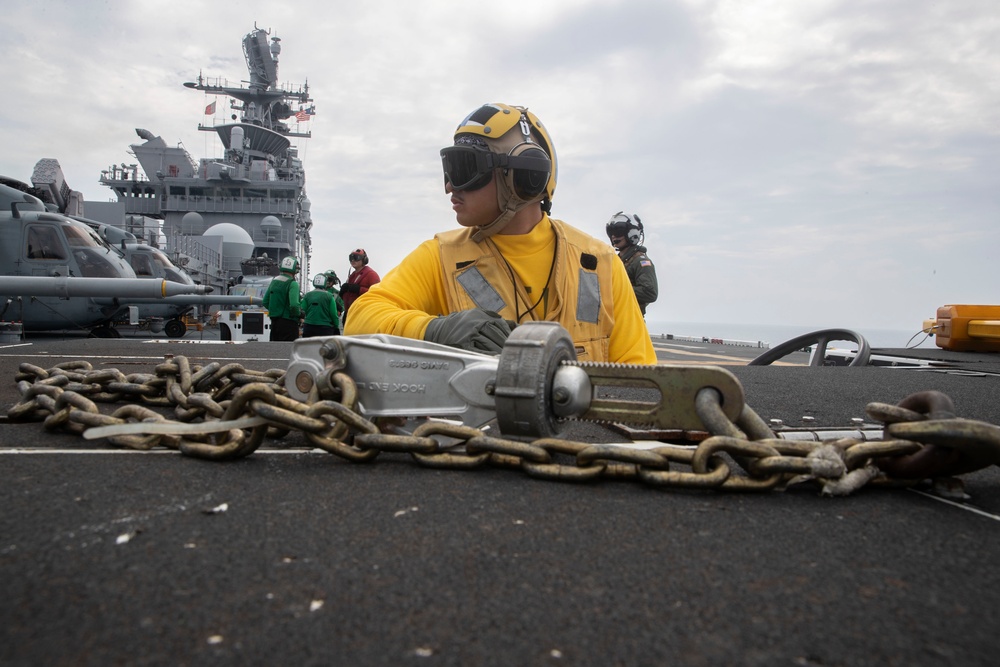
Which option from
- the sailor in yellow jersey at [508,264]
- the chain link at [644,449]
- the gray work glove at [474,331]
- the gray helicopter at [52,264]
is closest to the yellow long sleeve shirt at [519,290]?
the sailor in yellow jersey at [508,264]

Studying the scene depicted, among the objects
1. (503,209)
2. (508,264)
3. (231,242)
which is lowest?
(508,264)

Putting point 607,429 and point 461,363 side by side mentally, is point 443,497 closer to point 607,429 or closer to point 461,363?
point 461,363

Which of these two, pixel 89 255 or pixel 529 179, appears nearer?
pixel 529 179

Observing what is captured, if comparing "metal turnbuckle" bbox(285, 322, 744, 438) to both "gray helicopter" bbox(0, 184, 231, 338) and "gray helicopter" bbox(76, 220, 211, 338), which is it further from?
"gray helicopter" bbox(76, 220, 211, 338)

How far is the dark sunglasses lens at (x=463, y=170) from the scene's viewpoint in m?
2.51

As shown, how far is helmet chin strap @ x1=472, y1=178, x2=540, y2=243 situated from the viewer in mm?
2590

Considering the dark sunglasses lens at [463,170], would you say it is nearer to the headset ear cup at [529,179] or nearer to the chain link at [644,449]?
the headset ear cup at [529,179]

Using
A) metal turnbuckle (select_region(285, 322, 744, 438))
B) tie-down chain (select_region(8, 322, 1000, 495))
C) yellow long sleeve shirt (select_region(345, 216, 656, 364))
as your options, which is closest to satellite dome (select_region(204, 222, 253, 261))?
yellow long sleeve shirt (select_region(345, 216, 656, 364))

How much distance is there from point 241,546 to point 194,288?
1176 cm

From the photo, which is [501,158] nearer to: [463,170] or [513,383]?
[463,170]

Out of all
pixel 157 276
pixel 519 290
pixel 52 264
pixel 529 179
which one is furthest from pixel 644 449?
pixel 157 276

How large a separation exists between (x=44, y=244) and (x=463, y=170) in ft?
47.9

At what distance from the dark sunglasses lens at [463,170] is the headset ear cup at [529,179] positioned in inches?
4.5

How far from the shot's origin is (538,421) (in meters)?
1.63
